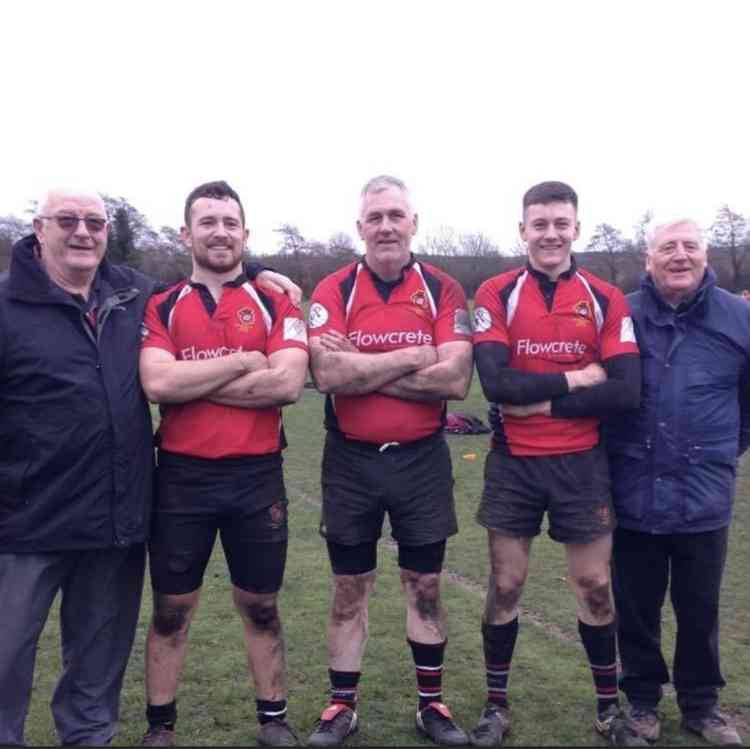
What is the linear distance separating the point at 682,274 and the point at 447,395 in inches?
49.0

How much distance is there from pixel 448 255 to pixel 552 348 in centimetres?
4235

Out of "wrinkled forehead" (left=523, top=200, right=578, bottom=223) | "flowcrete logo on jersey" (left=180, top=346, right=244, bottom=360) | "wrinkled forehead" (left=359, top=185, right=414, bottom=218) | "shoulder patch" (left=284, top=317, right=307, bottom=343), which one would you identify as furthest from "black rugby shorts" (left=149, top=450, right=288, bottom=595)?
"wrinkled forehead" (left=523, top=200, right=578, bottom=223)

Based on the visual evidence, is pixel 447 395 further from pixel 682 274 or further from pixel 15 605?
pixel 15 605

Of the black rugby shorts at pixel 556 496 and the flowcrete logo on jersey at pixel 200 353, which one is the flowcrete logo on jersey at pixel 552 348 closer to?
the black rugby shorts at pixel 556 496

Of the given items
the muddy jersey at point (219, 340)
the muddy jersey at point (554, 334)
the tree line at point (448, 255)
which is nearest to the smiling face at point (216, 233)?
the muddy jersey at point (219, 340)

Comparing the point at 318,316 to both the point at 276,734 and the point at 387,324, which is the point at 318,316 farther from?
the point at 276,734

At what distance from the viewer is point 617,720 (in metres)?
4.23

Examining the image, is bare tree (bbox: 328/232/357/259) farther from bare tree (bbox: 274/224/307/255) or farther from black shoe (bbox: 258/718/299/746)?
black shoe (bbox: 258/718/299/746)

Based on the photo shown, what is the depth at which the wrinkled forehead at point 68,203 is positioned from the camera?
3.81m

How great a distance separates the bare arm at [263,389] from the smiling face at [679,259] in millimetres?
1804

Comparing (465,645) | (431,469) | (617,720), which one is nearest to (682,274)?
(431,469)

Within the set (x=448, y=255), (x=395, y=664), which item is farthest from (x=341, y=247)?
(x=395, y=664)

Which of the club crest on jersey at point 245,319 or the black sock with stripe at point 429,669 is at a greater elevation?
the club crest on jersey at point 245,319

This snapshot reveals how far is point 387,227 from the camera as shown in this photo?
4332 millimetres
